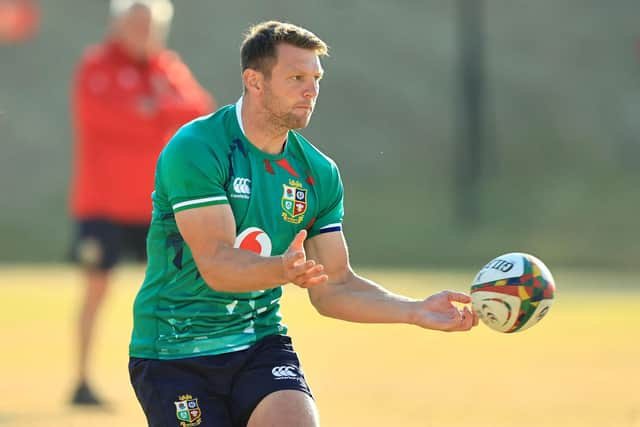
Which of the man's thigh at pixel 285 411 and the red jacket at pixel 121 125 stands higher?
the red jacket at pixel 121 125

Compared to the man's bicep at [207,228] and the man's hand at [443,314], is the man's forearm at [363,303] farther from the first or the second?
the man's bicep at [207,228]

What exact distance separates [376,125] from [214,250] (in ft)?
82.7

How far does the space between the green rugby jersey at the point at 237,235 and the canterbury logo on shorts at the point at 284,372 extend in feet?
0.57

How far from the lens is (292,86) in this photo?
223 inches

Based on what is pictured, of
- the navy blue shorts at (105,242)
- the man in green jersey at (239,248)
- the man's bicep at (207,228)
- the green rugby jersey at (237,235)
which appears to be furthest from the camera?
the navy blue shorts at (105,242)

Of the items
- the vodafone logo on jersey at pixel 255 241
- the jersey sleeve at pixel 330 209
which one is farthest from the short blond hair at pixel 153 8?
the vodafone logo on jersey at pixel 255 241

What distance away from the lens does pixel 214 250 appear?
528 centimetres

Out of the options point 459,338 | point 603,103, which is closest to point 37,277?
point 459,338

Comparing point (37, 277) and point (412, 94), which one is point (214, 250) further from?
point (412, 94)

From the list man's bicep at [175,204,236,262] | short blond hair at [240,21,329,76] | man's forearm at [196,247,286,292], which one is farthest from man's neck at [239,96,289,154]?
man's forearm at [196,247,286,292]

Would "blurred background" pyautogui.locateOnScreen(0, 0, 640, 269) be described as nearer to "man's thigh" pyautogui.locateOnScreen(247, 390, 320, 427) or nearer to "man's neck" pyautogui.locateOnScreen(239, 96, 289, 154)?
"man's neck" pyautogui.locateOnScreen(239, 96, 289, 154)

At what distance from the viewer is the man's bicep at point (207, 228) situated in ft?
17.4

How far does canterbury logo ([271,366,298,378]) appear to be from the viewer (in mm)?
5562

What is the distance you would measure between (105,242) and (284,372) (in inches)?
171
